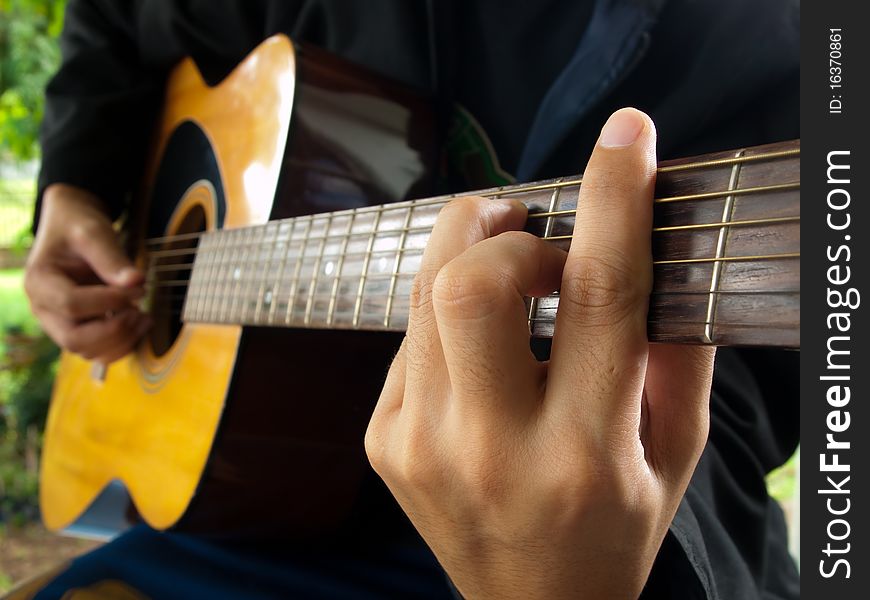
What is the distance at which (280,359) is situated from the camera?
0.74 metres

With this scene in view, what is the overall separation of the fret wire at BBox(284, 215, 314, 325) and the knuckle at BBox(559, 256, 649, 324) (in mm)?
318

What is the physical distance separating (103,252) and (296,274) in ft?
1.82

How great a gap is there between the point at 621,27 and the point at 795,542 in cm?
94

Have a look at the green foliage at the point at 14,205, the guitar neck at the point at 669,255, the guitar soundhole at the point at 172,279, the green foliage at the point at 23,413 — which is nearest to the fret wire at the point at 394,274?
the guitar neck at the point at 669,255

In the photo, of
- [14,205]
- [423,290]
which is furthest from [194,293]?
[14,205]

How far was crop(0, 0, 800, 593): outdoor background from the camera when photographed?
2.12 m

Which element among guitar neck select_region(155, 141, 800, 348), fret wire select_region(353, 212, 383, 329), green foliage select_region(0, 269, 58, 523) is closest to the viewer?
guitar neck select_region(155, 141, 800, 348)

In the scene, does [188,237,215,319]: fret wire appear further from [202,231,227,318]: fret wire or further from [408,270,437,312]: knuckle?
[408,270,437,312]: knuckle

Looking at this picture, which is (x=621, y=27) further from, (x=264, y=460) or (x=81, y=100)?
(x=81, y=100)

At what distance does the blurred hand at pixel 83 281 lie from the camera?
0.99m

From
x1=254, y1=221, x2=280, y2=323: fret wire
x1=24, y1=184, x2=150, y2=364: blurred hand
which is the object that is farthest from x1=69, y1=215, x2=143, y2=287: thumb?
x1=254, y1=221, x2=280, y2=323: fret wire

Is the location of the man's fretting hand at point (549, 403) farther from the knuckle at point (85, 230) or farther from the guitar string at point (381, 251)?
the knuckle at point (85, 230)

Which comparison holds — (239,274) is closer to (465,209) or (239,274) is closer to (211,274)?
(211,274)

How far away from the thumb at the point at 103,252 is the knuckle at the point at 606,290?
0.80 m
